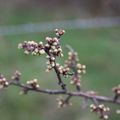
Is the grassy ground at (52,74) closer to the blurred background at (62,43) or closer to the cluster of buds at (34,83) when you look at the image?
the blurred background at (62,43)

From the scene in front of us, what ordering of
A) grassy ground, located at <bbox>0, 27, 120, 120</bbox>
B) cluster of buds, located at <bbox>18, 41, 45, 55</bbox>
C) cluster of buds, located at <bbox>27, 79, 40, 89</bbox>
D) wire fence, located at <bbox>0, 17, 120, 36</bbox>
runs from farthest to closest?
wire fence, located at <bbox>0, 17, 120, 36</bbox> → grassy ground, located at <bbox>0, 27, 120, 120</bbox> → cluster of buds, located at <bbox>27, 79, 40, 89</bbox> → cluster of buds, located at <bbox>18, 41, 45, 55</bbox>

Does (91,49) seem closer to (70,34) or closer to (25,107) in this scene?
(70,34)

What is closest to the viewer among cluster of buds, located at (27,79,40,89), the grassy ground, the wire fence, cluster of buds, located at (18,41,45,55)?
cluster of buds, located at (18,41,45,55)

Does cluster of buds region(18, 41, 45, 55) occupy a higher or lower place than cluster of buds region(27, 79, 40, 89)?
higher

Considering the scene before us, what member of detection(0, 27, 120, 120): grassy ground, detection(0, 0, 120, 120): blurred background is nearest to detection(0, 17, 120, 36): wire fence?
detection(0, 0, 120, 120): blurred background

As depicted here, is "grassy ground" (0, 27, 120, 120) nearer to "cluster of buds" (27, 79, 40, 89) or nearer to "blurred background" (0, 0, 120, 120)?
"blurred background" (0, 0, 120, 120)

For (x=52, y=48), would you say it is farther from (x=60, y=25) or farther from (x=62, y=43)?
(x=60, y=25)

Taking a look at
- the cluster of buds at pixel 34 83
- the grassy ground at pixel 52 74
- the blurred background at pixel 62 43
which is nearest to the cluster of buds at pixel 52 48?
the cluster of buds at pixel 34 83
